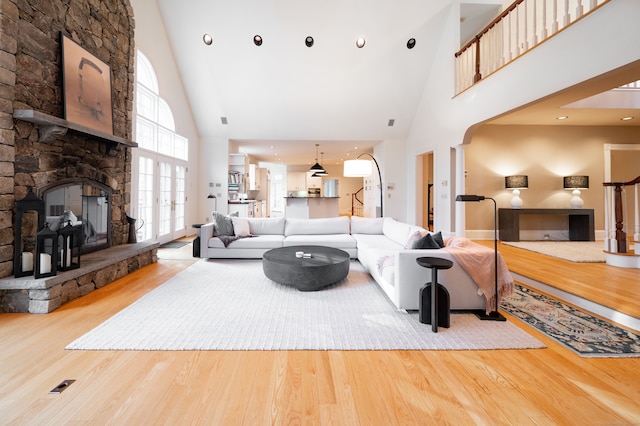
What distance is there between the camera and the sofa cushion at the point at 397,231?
14.6 feet

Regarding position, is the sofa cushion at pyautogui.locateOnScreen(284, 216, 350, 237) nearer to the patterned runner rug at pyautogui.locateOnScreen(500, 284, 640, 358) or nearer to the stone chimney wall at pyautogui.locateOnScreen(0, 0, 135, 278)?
the stone chimney wall at pyautogui.locateOnScreen(0, 0, 135, 278)

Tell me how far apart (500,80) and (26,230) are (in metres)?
6.48

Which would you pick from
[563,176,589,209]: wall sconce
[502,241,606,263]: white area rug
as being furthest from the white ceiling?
[502,241,606,263]: white area rug

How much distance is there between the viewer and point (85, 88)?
12.5ft

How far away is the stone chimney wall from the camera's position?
9.48ft

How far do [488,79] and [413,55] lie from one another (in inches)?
94.7

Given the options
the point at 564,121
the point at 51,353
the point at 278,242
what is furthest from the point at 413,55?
the point at 51,353

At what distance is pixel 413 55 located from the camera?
22.0ft

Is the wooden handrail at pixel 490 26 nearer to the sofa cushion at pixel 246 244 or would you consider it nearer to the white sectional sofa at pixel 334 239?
the white sectional sofa at pixel 334 239

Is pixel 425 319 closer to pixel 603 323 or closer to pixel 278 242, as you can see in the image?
pixel 603 323

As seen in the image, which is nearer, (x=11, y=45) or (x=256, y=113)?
(x=11, y=45)

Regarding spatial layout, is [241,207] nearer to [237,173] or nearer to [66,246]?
[237,173]

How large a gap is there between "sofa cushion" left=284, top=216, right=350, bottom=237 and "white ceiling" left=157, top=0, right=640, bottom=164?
3648 millimetres

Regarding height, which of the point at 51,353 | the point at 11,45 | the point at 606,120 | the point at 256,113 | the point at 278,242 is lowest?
the point at 51,353
